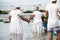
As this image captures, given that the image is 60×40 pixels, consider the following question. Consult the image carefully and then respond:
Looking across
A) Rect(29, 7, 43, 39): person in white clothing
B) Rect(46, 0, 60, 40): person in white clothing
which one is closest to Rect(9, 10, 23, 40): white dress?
Rect(29, 7, 43, 39): person in white clothing

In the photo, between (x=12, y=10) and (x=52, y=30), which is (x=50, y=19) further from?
(x=12, y=10)

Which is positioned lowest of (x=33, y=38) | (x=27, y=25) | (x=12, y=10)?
(x=33, y=38)

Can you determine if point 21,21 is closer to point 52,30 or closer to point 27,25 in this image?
A: point 27,25

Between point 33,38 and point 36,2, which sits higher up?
point 36,2

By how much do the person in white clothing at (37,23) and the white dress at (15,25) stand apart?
24cm

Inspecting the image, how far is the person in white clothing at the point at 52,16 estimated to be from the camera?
3723 mm

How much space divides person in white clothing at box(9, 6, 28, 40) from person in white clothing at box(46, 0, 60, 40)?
47 cm

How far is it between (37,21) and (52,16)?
1.00 ft

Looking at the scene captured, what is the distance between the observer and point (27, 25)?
3879 mm

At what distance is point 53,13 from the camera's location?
12.2 feet

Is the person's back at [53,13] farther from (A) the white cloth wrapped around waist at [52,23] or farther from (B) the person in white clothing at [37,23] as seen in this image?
(B) the person in white clothing at [37,23]

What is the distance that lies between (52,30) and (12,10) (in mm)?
832

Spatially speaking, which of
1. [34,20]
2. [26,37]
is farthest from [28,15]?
[26,37]

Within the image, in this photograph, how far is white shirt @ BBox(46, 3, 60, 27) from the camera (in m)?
3.72
